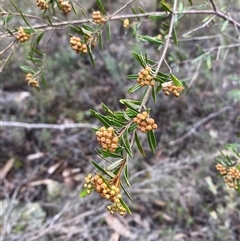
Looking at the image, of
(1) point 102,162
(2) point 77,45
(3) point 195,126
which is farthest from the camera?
(3) point 195,126

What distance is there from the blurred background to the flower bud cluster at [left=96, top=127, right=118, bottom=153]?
1.32 meters

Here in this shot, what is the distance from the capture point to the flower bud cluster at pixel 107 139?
54 cm

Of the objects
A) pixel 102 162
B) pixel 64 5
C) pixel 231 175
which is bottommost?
pixel 102 162

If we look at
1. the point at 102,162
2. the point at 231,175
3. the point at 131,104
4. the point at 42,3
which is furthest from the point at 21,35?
the point at 102,162

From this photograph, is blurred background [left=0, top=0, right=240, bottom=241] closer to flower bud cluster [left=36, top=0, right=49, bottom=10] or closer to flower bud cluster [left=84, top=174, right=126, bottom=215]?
flower bud cluster [left=36, top=0, right=49, bottom=10]

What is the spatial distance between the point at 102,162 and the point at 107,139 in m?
1.79

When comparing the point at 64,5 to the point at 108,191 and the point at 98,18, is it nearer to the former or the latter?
the point at 98,18

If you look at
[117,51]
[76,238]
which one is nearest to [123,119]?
[76,238]

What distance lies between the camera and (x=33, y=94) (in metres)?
2.99

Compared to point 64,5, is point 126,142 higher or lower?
lower

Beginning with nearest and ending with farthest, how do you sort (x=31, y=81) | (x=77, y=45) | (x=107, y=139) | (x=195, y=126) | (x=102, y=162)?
(x=107, y=139) < (x=77, y=45) < (x=31, y=81) < (x=102, y=162) < (x=195, y=126)

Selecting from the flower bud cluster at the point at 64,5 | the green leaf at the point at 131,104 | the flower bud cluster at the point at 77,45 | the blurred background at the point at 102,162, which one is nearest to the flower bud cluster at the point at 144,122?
the green leaf at the point at 131,104

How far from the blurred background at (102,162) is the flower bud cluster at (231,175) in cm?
98

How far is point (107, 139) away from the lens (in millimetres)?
541
